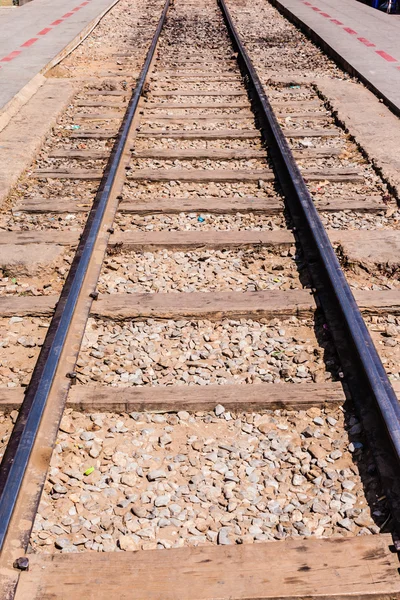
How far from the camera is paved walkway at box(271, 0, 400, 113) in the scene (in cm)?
1048

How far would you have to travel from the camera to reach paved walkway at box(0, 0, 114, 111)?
417 inches

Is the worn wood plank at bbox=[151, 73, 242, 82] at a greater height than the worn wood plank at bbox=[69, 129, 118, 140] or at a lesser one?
greater

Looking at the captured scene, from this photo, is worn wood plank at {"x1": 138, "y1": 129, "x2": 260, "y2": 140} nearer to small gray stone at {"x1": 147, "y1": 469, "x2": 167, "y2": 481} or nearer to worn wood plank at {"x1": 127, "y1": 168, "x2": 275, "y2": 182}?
worn wood plank at {"x1": 127, "y1": 168, "x2": 275, "y2": 182}

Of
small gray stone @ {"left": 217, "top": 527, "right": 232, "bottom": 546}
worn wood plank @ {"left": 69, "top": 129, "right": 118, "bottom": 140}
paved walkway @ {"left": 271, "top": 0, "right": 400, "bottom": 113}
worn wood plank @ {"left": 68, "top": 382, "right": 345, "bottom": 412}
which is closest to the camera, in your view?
small gray stone @ {"left": 217, "top": 527, "right": 232, "bottom": 546}

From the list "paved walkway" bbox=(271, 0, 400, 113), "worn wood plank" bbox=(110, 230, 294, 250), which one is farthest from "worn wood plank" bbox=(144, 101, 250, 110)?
"worn wood plank" bbox=(110, 230, 294, 250)

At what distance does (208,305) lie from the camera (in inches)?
169

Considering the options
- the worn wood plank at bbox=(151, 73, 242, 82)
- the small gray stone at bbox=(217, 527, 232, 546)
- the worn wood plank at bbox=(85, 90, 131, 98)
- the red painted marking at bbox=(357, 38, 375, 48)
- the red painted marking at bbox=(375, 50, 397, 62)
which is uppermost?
the red painted marking at bbox=(357, 38, 375, 48)

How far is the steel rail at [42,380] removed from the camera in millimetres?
2723

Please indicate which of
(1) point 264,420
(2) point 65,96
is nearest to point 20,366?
(1) point 264,420

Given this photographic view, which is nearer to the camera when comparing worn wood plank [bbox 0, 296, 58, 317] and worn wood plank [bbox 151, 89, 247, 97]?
worn wood plank [bbox 0, 296, 58, 317]

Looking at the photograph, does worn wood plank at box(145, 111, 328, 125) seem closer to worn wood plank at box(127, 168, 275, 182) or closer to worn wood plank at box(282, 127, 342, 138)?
worn wood plank at box(282, 127, 342, 138)

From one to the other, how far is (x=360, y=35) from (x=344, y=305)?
12.3 meters

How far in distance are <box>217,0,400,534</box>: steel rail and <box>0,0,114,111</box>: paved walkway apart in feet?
13.5

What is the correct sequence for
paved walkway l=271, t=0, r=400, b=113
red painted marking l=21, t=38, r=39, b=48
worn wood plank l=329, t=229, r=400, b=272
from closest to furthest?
worn wood plank l=329, t=229, r=400, b=272, paved walkway l=271, t=0, r=400, b=113, red painted marking l=21, t=38, r=39, b=48
